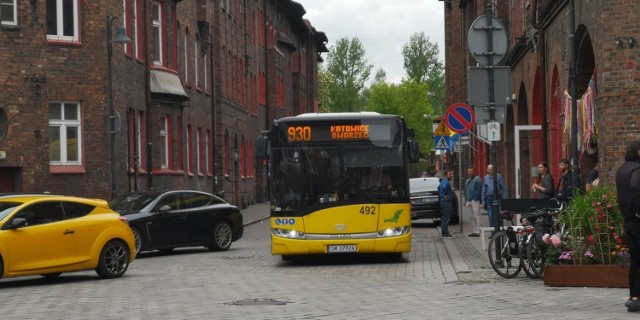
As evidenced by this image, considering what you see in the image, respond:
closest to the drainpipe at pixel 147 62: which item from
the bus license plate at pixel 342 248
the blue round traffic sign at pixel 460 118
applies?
the blue round traffic sign at pixel 460 118

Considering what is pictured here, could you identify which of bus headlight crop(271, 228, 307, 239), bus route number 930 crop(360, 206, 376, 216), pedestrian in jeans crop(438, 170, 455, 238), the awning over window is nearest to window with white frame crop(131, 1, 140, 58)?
the awning over window

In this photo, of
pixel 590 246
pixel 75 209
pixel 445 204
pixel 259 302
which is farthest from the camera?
pixel 445 204

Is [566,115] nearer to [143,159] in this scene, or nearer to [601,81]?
[601,81]

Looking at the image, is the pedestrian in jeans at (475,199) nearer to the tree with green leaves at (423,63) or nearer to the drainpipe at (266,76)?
the drainpipe at (266,76)

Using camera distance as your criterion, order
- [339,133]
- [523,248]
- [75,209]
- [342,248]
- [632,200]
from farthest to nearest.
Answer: [339,133], [342,248], [75,209], [523,248], [632,200]

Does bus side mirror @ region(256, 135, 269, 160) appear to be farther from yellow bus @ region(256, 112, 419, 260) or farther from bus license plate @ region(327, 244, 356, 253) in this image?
bus license plate @ region(327, 244, 356, 253)

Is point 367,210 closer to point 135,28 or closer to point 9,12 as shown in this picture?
point 9,12

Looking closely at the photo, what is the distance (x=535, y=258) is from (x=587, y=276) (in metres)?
1.71

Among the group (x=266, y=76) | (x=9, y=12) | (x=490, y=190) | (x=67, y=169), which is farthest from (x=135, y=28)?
(x=266, y=76)

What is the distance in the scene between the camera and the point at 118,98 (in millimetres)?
37406

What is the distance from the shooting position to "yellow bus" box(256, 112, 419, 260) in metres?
→ 22.6

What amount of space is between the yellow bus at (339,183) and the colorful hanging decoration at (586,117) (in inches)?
151

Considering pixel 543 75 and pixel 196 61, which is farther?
pixel 196 61

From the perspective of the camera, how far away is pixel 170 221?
2714cm
